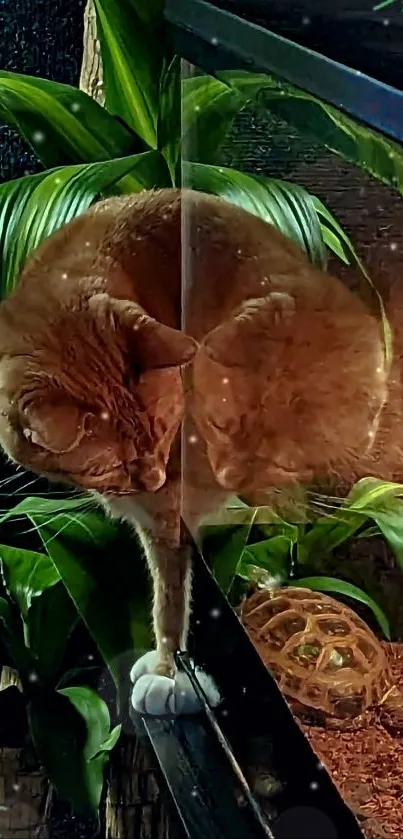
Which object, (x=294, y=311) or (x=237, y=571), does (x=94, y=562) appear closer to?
(x=237, y=571)

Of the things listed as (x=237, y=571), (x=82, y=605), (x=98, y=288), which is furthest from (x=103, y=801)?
(x=98, y=288)

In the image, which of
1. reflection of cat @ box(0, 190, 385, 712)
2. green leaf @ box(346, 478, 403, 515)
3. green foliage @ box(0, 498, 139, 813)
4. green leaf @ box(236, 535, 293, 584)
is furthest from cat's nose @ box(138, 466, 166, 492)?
green leaf @ box(346, 478, 403, 515)

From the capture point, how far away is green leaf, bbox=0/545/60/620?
4.35 ft

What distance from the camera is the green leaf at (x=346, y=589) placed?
27.9 inches

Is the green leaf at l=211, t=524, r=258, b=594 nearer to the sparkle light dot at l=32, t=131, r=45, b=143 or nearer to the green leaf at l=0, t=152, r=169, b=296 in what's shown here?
the green leaf at l=0, t=152, r=169, b=296

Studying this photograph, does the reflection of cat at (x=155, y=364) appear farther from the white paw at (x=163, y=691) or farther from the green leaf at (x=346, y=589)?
the green leaf at (x=346, y=589)

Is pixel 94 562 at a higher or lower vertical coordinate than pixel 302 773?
lower

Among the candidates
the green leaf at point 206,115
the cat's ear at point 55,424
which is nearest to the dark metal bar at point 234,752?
the cat's ear at point 55,424

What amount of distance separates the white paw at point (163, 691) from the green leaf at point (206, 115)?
0.66 m

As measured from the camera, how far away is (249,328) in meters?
1.03

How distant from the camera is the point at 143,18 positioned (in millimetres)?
1265

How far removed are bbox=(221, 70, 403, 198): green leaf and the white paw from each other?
731 millimetres

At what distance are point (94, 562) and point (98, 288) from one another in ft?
1.29

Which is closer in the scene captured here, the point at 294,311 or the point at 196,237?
the point at 294,311
